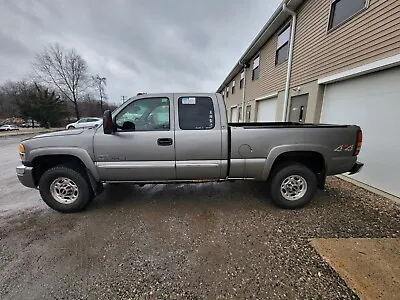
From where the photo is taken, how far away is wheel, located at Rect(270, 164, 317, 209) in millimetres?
3535

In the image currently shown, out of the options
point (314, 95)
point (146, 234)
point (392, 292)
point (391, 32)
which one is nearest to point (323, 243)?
point (392, 292)

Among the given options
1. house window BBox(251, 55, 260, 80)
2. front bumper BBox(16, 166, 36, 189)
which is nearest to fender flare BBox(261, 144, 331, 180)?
front bumper BBox(16, 166, 36, 189)

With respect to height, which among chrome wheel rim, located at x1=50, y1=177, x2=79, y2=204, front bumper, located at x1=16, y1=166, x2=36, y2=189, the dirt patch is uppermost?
front bumper, located at x1=16, y1=166, x2=36, y2=189

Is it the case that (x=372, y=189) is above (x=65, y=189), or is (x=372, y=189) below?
below

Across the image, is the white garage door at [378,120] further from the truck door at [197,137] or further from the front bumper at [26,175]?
the front bumper at [26,175]

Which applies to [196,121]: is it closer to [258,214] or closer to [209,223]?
[209,223]

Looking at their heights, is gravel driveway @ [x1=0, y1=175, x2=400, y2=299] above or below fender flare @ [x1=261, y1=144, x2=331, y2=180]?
below

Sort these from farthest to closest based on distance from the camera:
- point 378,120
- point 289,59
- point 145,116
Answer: point 289,59 → point 378,120 → point 145,116

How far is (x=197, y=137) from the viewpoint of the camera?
133 inches

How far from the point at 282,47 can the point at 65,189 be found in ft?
32.6

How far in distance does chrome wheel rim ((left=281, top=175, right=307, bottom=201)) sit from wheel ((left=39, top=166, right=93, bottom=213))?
3439 millimetres

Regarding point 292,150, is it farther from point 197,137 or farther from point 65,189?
point 65,189

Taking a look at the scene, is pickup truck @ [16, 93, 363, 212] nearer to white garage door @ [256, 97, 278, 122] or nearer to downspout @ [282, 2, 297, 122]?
downspout @ [282, 2, 297, 122]

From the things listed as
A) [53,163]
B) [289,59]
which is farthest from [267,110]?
[53,163]
